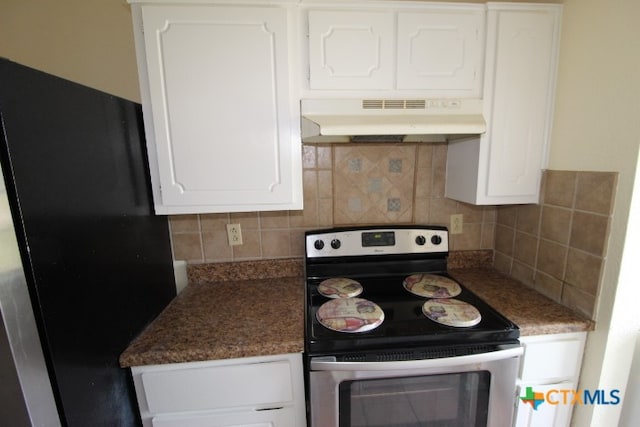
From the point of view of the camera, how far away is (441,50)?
3.56ft

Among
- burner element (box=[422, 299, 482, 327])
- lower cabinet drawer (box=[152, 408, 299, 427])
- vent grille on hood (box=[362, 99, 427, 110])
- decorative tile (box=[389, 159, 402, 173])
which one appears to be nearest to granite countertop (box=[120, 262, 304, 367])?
lower cabinet drawer (box=[152, 408, 299, 427])

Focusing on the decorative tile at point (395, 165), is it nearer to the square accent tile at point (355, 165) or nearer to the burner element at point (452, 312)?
the square accent tile at point (355, 165)

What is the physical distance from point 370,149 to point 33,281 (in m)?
1.30

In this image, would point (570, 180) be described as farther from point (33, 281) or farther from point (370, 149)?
point (33, 281)

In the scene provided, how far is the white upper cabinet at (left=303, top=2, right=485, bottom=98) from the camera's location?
105cm

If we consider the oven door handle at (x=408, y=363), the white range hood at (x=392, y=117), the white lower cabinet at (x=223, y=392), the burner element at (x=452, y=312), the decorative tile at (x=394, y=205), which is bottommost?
the white lower cabinet at (x=223, y=392)

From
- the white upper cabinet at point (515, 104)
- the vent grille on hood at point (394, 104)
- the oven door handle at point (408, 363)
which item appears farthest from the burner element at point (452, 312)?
the vent grille on hood at point (394, 104)

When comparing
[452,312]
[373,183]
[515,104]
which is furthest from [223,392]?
[515,104]

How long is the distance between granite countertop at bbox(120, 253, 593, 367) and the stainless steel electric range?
0.09m

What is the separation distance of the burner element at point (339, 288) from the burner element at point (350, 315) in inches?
2.1

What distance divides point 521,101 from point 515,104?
3 cm

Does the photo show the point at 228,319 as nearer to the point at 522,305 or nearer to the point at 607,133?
the point at 522,305

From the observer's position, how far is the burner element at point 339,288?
4.09 ft

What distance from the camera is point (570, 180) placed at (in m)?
1.10
